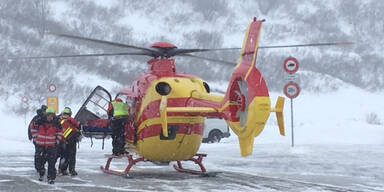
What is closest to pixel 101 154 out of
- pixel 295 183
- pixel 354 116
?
pixel 295 183

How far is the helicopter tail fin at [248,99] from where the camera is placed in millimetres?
9273

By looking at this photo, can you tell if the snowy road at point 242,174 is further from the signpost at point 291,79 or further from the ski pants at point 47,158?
the signpost at point 291,79

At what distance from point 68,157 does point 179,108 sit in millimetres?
3966

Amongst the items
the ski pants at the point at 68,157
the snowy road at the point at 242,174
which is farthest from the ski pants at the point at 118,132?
the ski pants at the point at 68,157

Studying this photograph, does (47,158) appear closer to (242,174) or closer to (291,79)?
(242,174)

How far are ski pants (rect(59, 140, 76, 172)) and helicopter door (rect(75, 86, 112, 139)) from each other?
0.71 m

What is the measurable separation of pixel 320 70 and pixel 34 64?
29.6m

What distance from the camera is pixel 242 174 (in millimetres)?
13805

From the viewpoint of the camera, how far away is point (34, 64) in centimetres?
5584

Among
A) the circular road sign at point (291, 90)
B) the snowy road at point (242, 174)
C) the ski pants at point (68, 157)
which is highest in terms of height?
the circular road sign at point (291, 90)

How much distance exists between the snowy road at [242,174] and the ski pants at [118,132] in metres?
0.76

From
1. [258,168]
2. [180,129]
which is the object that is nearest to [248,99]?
[180,129]

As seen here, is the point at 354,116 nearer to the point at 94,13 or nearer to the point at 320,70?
the point at 320,70

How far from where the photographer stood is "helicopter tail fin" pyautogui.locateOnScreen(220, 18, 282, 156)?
30.4ft
